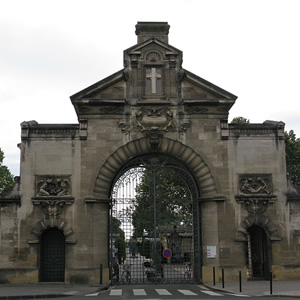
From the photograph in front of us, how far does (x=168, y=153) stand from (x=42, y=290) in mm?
8937

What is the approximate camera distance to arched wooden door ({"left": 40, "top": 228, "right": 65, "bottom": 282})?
24031 mm

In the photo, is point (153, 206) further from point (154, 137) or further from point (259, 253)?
point (259, 253)

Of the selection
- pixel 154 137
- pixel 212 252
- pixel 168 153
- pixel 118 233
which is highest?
pixel 154 137

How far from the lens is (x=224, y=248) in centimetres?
2362

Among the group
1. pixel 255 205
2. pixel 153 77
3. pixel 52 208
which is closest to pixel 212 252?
pixel 255 205

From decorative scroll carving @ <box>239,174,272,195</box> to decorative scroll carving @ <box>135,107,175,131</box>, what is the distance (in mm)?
4420

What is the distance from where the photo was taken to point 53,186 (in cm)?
2389

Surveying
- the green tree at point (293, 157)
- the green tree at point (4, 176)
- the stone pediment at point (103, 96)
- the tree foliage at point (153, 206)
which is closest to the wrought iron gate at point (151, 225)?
the tree foliage at point (153, 206)

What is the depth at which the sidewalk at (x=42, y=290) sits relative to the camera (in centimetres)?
1772

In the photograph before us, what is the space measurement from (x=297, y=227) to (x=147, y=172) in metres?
7.79

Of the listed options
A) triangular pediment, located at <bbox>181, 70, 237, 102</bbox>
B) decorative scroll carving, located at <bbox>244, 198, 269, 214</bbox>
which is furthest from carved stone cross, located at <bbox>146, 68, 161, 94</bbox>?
decorative scroll carving, located at <bbox>244, 198, 269, 214</bbox>

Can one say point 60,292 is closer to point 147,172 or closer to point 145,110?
point 147,172

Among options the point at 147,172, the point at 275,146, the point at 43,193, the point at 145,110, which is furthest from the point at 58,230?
the point at 275,146

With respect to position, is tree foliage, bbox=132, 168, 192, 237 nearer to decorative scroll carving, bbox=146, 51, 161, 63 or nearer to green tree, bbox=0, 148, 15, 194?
decorative scroll carving, bbox=146, 51, 161, 63
